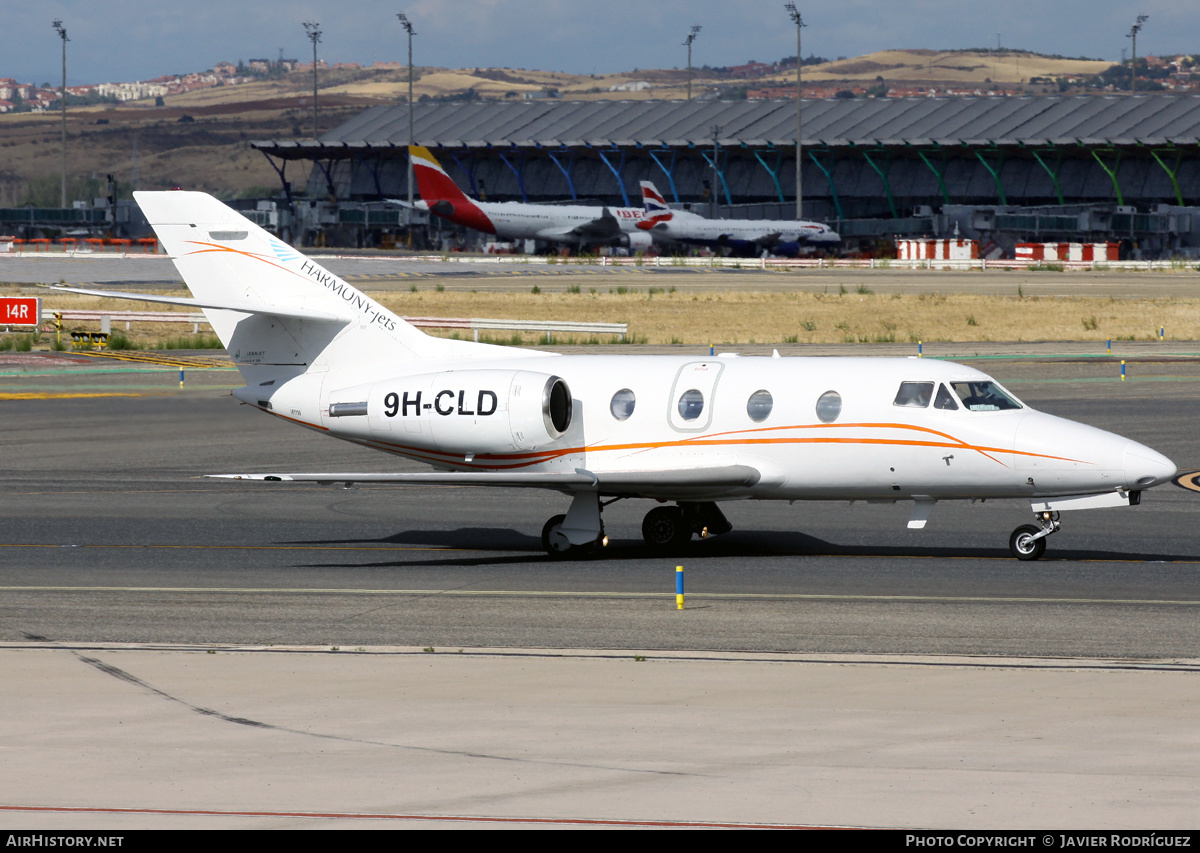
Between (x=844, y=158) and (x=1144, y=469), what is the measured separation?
4967 inches

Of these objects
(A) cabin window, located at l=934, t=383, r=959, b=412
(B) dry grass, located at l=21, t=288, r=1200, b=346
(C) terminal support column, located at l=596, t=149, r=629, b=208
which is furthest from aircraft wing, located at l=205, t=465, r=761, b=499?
(C) terminal support column, located at l=596, t=149, r=629, b=208

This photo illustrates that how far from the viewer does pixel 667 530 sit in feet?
73.0

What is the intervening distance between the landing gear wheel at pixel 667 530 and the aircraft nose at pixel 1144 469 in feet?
21.4

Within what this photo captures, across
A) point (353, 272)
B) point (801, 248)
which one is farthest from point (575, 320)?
point (801, 248)

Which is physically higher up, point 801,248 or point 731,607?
point 801,248

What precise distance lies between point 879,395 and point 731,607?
472 centimetres

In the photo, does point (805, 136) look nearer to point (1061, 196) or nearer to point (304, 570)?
point (1061, 196)

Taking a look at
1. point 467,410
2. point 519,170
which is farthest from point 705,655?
point 519,170

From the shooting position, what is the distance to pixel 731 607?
57.7 ft

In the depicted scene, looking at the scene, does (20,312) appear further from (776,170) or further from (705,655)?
(776,170)

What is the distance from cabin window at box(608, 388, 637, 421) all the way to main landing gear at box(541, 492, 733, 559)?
1236 millimetres

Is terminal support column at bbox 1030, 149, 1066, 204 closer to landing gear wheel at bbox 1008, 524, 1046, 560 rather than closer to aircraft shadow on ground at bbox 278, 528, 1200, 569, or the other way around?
aircraft shadow on ground at bbox 278, 528, 1200, 569

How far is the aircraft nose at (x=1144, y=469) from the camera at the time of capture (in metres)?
19.0

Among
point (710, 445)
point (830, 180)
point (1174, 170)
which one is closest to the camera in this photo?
point (710, 445)
